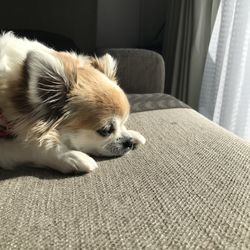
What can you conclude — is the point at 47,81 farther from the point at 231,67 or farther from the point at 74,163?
the point at 231,67

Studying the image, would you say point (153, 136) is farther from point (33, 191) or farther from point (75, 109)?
point (33, 191)

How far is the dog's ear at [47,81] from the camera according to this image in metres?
1.02

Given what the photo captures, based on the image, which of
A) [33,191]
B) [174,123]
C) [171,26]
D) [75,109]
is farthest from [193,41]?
[33,191]

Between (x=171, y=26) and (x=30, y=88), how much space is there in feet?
7.18

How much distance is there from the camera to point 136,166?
1102 mm

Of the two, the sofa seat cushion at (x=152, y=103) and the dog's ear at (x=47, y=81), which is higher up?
the dog's ear at (x=47, y=81)

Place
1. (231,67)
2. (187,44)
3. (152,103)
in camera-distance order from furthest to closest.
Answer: (187,44) < (231,67) < (152,103)

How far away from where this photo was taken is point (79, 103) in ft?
3.68

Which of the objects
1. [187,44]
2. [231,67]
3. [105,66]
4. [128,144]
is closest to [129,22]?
[187,44]

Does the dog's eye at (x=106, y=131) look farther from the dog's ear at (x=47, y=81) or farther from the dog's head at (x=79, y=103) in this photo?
the dog's ear at (x=47, y=81)

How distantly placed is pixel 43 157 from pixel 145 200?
0.35m

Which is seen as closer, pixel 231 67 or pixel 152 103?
pixel 152 103

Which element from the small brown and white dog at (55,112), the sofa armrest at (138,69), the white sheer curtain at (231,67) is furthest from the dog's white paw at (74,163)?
the white sheer curtain at (231,67)

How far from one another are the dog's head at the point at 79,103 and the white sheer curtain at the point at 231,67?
1.09 m
